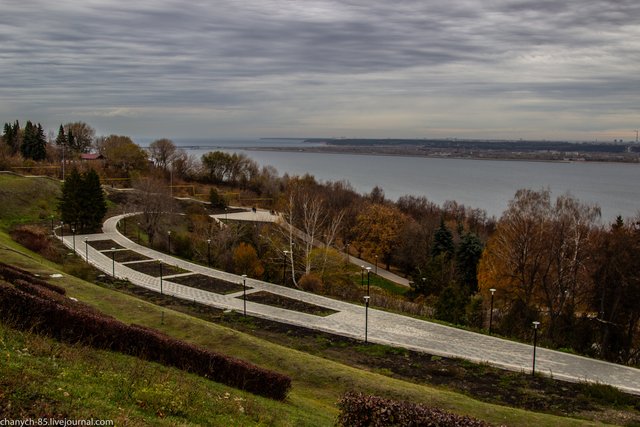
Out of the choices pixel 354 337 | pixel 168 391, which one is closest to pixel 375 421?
pixel 168 391

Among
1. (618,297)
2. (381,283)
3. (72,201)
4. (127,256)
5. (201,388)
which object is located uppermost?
(72,201)

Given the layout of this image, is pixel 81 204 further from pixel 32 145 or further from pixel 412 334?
pixel 32 145

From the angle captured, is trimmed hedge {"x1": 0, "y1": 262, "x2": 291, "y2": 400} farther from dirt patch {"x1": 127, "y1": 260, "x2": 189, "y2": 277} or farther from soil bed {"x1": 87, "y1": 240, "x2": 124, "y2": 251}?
soil bed {"x1": 87, "y1": 240, "x2": 124, "y2": 251}

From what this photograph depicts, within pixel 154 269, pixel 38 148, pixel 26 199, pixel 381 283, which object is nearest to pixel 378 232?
pixel 381 283

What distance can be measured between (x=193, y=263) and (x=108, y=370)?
23.5 meters

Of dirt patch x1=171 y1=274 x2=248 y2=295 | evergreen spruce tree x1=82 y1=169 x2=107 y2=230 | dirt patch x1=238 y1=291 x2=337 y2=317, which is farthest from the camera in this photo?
evergreen spruce tree x1=82 y1=169 x2=107 y2=230

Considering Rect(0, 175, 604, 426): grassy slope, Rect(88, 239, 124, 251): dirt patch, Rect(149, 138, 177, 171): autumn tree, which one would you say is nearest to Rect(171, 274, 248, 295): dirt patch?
Rect(0, 175, 604, 426): grassy slope

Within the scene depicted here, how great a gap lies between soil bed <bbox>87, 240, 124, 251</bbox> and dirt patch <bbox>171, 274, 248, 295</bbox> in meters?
9.25

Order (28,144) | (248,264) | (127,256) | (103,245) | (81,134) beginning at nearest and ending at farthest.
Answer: (248,264) < (127,256) < (103,245) < (28,144) < (81,134)

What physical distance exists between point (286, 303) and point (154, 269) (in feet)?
30.9

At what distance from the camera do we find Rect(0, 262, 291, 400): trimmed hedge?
404 inches

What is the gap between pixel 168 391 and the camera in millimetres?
8320

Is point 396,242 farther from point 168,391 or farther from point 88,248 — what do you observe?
point 168,391

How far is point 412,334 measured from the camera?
67.3 feet
